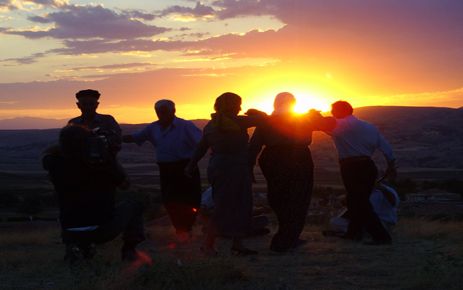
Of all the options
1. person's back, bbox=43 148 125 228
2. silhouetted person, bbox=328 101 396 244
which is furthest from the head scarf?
person's back, bbox=43 148 125 228

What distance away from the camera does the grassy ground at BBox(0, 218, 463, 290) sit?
21.5 feet

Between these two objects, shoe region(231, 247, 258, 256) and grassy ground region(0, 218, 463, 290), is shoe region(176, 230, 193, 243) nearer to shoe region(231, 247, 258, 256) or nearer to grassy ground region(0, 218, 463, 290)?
grassy ground region(0, 218, 463, 290)

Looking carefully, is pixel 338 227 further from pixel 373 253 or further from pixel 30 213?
pixel 30 213

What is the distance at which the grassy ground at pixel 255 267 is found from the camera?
21.5 ft

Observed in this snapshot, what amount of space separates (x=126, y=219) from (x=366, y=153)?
4019 millimetres

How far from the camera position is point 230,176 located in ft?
30.2

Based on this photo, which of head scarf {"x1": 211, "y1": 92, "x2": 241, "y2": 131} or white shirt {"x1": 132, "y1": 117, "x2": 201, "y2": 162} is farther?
white shirt {"x1": 132, "y1": 117, "x2": 201, "y2": 162}

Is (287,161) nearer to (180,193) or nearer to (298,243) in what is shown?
(298,243)

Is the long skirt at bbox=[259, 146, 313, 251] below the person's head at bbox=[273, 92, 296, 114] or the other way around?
below

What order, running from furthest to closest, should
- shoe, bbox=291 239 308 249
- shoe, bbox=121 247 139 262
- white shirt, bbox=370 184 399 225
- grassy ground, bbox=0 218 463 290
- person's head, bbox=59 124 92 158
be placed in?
white shirt, bbox=370 184 399 225 → shoe, bbox=291 239 308 249 → shoe, bbox=121 247 139 262 → person's head, bbox=59 124 92 158 → grassy ground, bbox=0 218 463 290

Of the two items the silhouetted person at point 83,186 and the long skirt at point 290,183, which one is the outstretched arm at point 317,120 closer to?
the long skirt at point 290,183

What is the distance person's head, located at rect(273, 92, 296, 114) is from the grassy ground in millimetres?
1741

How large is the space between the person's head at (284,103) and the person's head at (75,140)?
3249 millimetres

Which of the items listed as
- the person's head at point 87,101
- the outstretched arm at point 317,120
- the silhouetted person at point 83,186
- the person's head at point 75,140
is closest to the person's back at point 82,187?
the silhouetted person at point 83,186
